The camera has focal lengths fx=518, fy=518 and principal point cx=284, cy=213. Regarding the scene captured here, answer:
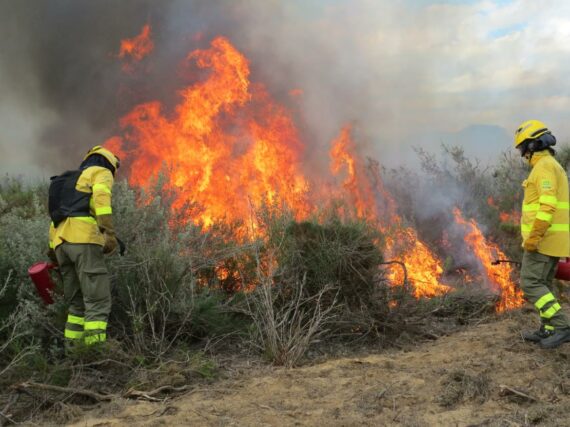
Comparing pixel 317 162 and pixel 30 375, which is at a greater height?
pixel 317 162

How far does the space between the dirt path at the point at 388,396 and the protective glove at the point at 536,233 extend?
1026mm

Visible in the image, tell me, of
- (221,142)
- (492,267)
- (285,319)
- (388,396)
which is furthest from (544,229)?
(221,142)

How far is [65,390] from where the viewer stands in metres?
3.94

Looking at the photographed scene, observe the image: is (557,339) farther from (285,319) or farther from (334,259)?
(285,319)

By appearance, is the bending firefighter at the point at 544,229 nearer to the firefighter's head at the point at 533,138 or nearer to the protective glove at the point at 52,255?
the firefighter's head at the point at 533,138

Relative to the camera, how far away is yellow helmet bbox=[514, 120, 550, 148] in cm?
521

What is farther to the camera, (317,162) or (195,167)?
(317,162)

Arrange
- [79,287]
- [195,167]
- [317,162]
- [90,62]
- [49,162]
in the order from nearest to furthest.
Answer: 1. [79,287]
2. [195,167]
3. [317,162]
4. [90,62]
5. [49,162]

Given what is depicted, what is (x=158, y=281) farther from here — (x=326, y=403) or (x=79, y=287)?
(x=326, y=403)

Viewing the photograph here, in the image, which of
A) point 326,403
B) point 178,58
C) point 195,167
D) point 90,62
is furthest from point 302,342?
point 90,62

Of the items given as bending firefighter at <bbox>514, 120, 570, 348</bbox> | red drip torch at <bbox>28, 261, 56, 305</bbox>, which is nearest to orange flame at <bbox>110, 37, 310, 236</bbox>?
red drip torch at <bbox>28, 261, 56, 305</bbox>

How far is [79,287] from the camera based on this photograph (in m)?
5.14

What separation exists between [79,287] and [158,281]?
77cm

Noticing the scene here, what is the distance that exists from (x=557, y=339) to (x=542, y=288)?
50 cm
